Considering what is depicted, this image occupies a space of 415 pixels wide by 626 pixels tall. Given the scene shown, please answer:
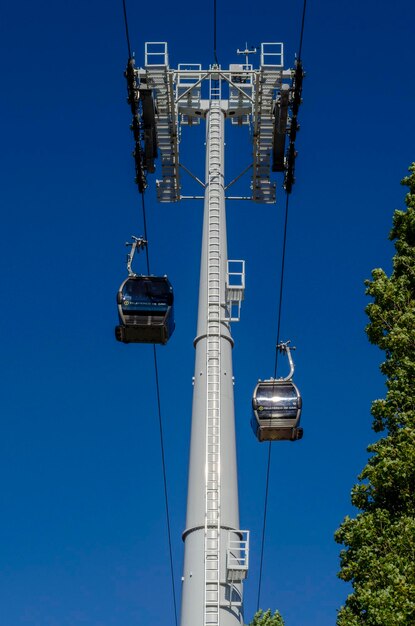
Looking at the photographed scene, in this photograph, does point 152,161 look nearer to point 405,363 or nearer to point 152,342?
point 152,342

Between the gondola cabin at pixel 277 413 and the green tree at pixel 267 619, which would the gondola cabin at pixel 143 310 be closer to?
the gondola cabin at pixel 277 413

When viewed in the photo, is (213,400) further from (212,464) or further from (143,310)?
(143,310)

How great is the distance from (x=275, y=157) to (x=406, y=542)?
1117 cm

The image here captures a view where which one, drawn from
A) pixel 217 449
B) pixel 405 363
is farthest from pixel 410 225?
pixel 217 449

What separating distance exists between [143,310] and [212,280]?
1.82 meters

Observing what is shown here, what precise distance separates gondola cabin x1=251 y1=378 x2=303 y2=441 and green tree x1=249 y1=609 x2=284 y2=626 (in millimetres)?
19009

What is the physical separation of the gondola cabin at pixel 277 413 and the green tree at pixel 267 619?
19.0 meters

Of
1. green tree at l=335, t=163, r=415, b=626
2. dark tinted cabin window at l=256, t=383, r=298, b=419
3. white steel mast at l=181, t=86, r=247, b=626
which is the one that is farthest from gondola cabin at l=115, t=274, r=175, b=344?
green tree at l=335, t=163, r=415, b=626

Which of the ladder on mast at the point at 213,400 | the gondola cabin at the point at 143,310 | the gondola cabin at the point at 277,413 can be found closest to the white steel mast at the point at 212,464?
the ladder on mast at the point at 213,400

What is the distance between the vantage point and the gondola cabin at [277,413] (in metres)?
18.4

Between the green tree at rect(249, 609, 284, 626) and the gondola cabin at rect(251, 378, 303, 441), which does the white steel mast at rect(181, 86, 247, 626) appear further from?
the green tree at rect(249, 609, 284, 626)

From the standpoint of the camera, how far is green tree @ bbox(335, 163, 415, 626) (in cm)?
1523

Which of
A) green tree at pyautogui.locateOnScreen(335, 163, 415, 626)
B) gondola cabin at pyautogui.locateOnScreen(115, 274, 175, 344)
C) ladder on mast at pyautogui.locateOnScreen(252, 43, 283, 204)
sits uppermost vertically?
ladder on mast at pyautogui.locateOnScreen(252, 43, 283, 204)

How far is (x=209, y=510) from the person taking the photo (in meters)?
16.6
